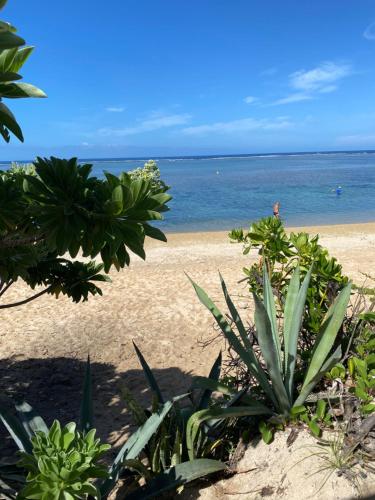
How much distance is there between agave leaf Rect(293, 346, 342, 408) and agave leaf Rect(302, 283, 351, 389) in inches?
1.8

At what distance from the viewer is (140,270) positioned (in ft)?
34.4

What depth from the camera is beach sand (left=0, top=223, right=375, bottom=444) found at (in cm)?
451

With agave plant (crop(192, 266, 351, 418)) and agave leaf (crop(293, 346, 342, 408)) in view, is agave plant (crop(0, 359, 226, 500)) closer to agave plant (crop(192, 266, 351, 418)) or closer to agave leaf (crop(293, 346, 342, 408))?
agave plant (crop(192, 266, 351, 418))

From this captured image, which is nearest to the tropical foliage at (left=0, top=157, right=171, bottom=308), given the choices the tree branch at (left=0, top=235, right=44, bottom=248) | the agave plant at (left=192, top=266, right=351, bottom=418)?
the tree branch at (left=0, top=235, right=44, bottom=248)

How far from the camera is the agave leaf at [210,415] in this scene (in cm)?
240

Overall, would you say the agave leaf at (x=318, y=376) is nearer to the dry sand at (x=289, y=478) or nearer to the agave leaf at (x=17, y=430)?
the dry sand at (x=289, y=478)

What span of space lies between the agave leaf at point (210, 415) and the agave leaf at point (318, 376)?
0.65ft

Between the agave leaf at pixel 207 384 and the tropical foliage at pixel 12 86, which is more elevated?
the tropical foliage at pixel 12 86

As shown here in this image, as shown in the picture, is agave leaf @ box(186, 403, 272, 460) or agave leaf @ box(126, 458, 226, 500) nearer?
agave leaf @ box(126, 458, 226, 500)

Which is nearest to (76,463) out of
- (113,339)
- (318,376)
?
(318,376)

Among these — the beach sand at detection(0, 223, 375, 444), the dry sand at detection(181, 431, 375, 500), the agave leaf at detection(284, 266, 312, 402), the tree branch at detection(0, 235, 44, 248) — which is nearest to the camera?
the tree branch at detection(0, 235, 44, 248)

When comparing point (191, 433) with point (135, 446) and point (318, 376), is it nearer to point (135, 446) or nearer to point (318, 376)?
point (135, 446)

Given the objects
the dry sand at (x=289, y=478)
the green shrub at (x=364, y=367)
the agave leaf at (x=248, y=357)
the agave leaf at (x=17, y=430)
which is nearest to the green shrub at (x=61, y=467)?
the agave leaf at (x=17, y=430)

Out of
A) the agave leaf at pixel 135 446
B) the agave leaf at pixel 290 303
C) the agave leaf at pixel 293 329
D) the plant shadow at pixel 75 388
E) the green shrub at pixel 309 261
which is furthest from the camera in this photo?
the plant shadow at pixel 75 388
